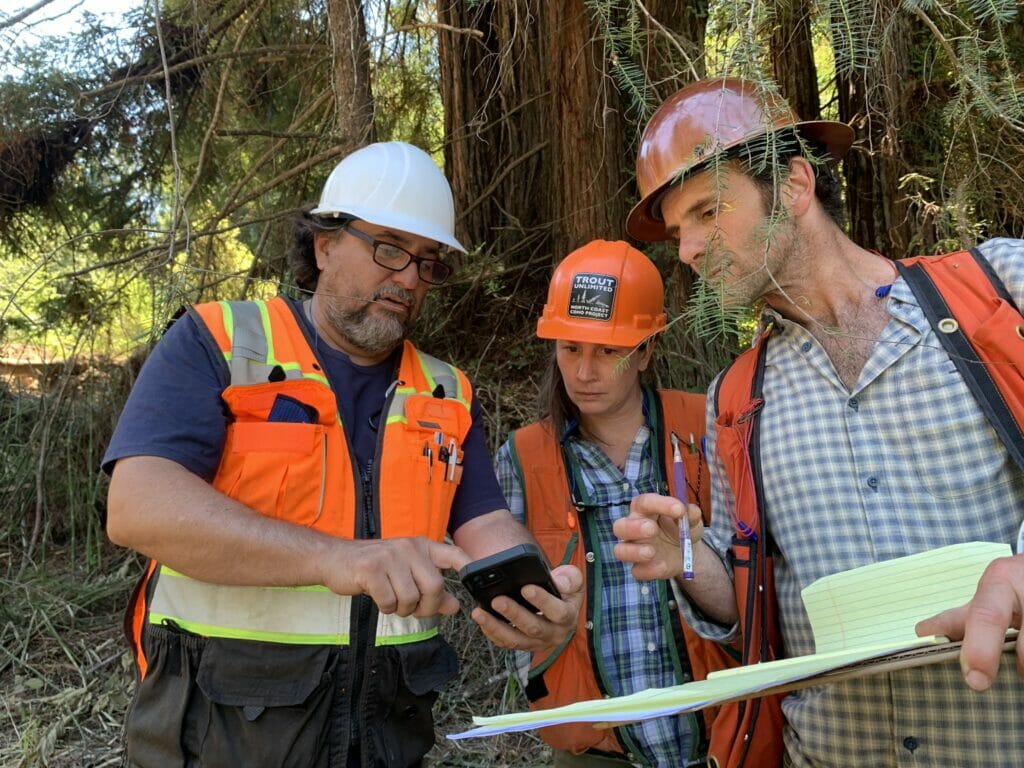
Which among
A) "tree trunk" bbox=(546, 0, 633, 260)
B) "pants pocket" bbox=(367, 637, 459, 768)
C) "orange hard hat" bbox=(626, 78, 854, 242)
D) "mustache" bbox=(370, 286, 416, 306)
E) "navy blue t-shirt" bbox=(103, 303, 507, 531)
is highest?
"tree trunk" bbox=(546, 0, 633, 260)

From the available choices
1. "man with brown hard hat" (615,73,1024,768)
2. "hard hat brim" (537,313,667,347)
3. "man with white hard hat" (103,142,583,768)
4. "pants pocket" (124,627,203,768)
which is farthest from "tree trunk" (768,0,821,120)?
"pants pocket" (124,627,203,768)

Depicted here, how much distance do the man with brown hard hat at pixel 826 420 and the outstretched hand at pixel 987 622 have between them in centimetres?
49

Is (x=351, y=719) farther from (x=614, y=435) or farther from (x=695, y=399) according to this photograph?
(x=695, y=399)

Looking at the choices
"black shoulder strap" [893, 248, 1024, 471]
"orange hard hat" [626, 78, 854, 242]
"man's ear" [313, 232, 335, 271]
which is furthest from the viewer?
"man's ear" [313, 232, 335, 271]

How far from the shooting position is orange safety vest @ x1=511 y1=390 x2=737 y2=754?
2479 millimetres

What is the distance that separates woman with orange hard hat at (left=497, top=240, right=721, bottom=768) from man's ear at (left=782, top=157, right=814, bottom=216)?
0.63 metres

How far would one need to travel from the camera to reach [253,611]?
6.97 feet

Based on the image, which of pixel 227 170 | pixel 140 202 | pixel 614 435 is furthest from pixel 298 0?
pixel 614 435

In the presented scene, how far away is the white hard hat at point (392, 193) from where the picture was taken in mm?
2660

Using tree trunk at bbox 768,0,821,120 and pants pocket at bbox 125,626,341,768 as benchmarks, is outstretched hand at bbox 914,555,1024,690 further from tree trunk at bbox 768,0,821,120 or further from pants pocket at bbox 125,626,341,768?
tree trunk at bbox 768,0,821,120

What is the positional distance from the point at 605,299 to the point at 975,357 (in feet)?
4.48

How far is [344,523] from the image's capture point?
2205 mm

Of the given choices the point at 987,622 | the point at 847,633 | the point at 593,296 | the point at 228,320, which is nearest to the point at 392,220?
the point at 228,320

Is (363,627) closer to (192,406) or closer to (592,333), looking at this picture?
(192,406)
